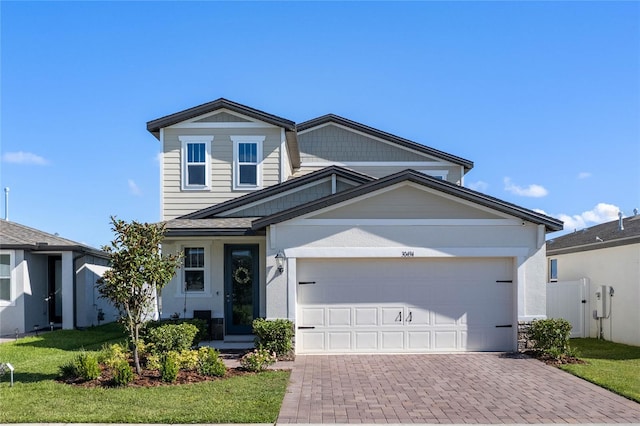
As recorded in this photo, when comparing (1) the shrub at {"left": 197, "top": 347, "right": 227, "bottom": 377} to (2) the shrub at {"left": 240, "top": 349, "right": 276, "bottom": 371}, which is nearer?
(1) the shrub at {"left": 197, "top": 347, "right": 227, "bottom": 377}

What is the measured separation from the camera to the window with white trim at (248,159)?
1666cm

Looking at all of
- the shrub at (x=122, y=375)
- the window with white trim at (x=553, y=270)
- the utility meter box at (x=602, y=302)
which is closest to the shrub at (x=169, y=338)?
the shrub at (x=122, y=375)

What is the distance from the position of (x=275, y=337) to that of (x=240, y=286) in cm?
308

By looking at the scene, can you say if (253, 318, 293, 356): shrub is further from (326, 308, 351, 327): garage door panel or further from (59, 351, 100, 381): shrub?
(59, 351, 100, 381): shrub

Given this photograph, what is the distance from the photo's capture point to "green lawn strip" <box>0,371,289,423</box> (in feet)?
24.9

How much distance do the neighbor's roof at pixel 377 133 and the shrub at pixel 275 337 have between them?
10480 mm

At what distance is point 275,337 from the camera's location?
40.1 feet

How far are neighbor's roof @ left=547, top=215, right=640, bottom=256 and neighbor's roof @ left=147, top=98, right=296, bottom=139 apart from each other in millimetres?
9667

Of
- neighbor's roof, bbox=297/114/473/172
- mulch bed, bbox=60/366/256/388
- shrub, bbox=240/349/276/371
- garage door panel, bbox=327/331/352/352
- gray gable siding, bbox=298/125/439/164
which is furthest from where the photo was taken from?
gray gable siding, bbox=298/125/439/164

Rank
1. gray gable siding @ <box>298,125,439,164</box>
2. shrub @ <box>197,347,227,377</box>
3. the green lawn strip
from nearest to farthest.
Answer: the green lawn strip < shrub @ <box>197,347,227,377</box> < gray gable siding @ <box>298,125,439,164</box>

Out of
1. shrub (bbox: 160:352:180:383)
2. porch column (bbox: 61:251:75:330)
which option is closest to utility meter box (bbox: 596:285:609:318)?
shrub (bbox: 160:352:180:383)

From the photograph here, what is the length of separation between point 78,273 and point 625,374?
16898 mm

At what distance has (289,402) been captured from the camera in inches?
334

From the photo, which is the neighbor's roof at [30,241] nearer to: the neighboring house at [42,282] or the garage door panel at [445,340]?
the neighboring house at [42,282]
